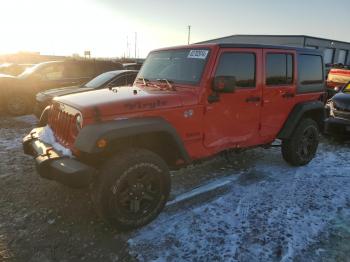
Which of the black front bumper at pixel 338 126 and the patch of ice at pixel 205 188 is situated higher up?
the black front bumper at pixel 338 126

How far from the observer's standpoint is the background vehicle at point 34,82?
9.77 metres

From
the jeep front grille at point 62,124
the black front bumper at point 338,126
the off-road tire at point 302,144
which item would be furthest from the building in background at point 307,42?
the jeep front grille at point 62,124

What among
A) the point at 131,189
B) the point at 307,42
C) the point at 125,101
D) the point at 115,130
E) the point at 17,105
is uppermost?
the point at 307,42

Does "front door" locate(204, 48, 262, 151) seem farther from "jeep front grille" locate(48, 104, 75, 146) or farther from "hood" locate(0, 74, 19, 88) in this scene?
"hood" locate(0, 74, 19, 88)

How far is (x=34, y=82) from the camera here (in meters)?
9.91

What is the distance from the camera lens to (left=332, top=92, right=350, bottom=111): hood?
7.55m

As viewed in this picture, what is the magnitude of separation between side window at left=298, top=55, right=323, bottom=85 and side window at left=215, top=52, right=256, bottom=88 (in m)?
1.23

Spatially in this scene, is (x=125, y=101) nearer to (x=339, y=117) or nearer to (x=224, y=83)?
(x=224, y=83)

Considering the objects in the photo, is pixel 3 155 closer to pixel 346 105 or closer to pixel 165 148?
pixel 165 148

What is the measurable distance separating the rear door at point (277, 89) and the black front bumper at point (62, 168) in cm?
282

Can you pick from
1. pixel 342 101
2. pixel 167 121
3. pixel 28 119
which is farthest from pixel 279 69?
pixel 28 119

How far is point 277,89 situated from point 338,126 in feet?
11.7

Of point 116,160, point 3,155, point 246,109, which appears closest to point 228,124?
point 246,109

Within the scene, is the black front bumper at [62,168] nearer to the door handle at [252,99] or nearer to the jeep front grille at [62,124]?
the jeep front grille at [62,124]
